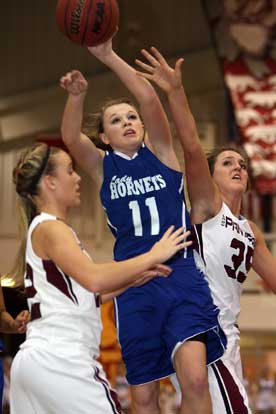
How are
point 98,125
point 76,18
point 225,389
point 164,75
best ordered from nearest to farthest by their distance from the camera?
point 164,75 → point 225,389 → point 76,18 → point 98,125

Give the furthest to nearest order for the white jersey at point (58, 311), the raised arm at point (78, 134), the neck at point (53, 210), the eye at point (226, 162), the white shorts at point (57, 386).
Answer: the eye at point (226, 162)
the raised arm at point (78, 134)
the neck at point (53, 210)
the white jersey at point (58, 311)
the white shorts at point (57, 386)

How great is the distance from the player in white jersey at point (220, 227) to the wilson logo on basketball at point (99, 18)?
25 centimetres

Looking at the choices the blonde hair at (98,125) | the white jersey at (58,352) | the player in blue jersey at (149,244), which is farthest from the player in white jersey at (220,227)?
the white jersey at (58,352)

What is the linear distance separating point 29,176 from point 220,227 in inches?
45.5

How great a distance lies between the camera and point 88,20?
12.4 ft

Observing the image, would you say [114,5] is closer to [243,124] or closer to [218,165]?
[218,165]

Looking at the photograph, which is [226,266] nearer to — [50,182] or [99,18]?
[50,182]

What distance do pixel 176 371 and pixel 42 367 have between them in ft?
2.78

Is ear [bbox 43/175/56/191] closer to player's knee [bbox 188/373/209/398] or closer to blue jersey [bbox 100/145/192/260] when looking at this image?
blue jersey [bbox 100/145/192/260]

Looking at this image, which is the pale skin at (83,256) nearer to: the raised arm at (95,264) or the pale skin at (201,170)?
the raised arm at (95,264)

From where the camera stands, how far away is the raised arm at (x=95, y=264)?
2824 mm

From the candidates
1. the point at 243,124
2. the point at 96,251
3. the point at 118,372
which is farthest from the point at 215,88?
the point at 118,372

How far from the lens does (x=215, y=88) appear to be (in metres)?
11.5

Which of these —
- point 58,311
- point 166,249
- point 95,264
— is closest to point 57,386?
point 58,311
